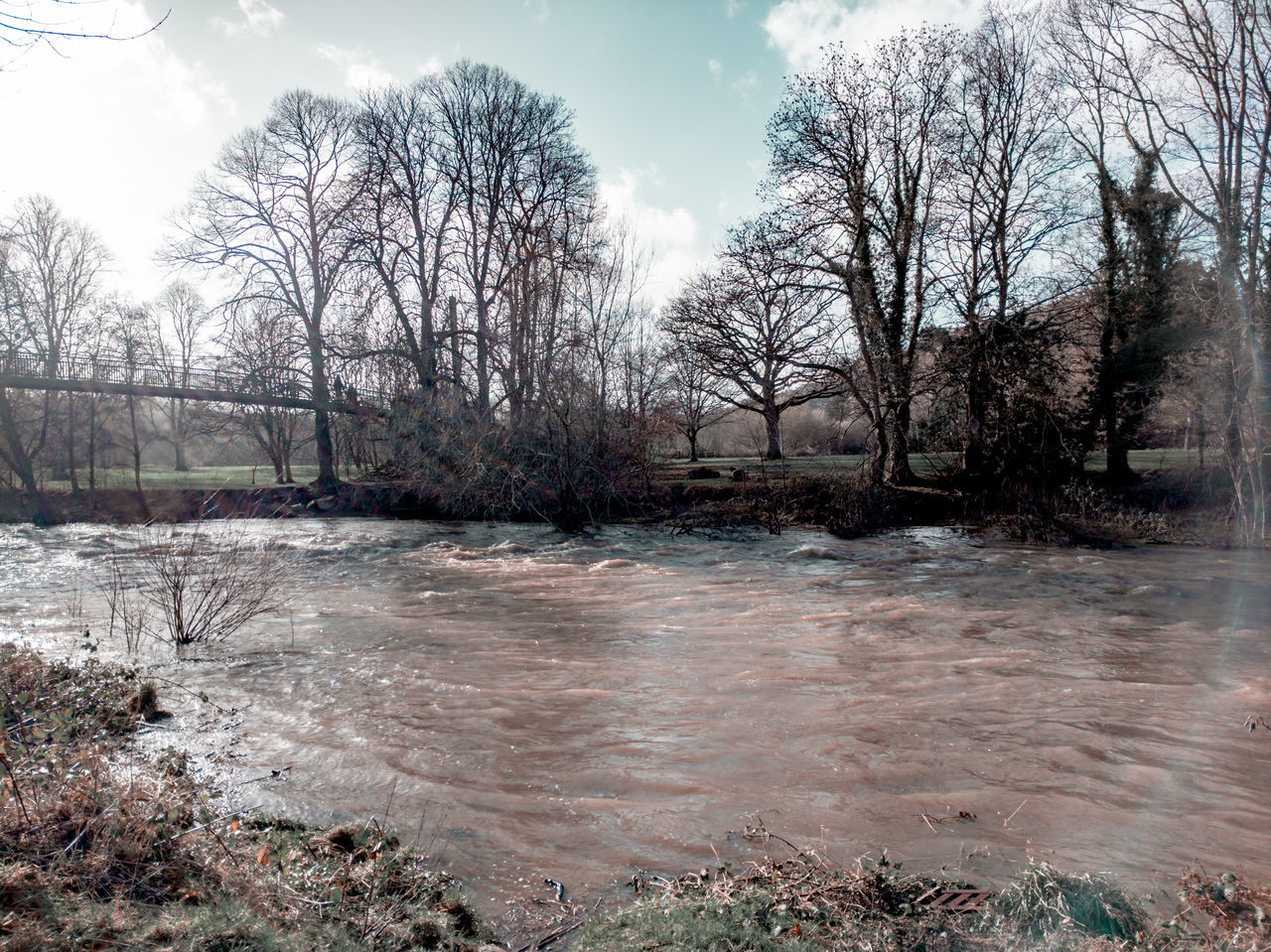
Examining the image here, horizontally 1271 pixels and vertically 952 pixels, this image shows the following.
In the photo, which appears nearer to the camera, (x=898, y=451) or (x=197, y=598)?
(x=197, y=598)

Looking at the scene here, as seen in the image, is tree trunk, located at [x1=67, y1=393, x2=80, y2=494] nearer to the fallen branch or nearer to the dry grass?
the dry grass

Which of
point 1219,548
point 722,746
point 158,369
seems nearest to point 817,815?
point 722,746

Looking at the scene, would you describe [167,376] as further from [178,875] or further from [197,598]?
[178,875]

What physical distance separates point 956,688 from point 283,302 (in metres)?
25.7

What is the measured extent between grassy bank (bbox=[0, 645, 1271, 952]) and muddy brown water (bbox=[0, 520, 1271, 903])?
0.48 m

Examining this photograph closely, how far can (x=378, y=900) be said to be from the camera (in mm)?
3107

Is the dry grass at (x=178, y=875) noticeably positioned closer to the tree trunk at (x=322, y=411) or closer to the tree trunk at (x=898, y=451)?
the tree trunk at (x=898, y=451)

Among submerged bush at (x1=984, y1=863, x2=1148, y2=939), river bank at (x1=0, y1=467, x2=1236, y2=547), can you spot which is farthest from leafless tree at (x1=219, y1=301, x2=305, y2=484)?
submerged bush at (x1=984, y1=863, x2=1148, y2=939)

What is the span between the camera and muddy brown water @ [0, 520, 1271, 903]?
4164 mm

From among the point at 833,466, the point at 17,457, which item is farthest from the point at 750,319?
the point at 17,457

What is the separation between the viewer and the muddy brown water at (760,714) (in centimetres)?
416

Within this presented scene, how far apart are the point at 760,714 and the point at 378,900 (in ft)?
12.4

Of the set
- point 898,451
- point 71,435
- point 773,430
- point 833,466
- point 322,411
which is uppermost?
point 322,411

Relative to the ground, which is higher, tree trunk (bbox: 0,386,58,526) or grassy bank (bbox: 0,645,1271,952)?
tree trunk (bbox: 0,386,58,526)
